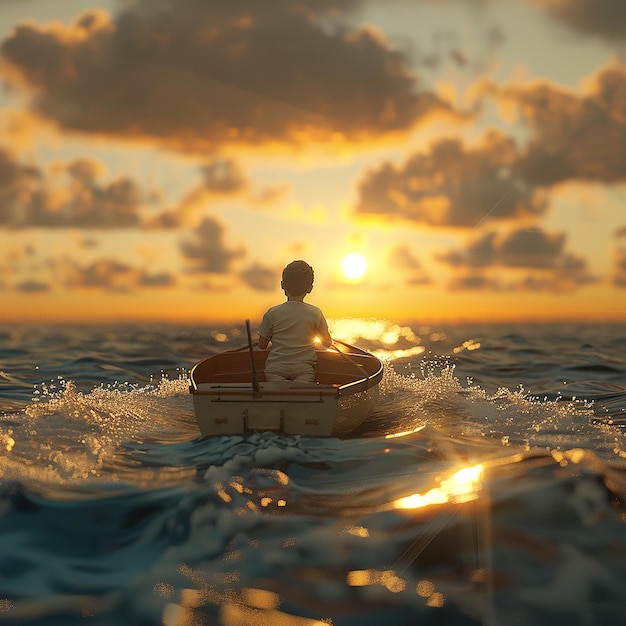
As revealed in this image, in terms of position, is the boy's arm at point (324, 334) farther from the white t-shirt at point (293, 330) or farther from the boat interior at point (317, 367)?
the boat interior at point (317, 367)

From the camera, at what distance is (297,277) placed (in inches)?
369

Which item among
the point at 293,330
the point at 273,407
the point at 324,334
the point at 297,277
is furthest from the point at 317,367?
the point at 273,407

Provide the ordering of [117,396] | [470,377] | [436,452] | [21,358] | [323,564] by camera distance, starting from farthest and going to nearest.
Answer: [21,358], [470,377], [117,396], [436,452], [323,564]

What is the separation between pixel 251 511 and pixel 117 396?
27.1ft

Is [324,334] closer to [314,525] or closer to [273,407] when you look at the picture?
[273,407]

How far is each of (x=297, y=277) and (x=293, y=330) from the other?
0.76 m

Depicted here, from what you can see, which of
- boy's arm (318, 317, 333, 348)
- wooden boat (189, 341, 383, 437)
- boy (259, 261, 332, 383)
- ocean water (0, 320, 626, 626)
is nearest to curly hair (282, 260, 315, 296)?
boy (259, 261, 332, 383)

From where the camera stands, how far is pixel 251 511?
6191mm

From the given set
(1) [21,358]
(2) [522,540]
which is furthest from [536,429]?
(1) [21,358]

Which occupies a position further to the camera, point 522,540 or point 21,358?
point 21,358

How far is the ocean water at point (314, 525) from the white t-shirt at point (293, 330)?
137 centimetres

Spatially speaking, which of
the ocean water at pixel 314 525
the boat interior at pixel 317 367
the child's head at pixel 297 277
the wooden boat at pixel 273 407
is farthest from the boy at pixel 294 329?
the boat interior at pixel 317 367

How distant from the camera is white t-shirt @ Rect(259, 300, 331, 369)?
9352 millimetres

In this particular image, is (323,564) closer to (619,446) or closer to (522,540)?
(522,540)
